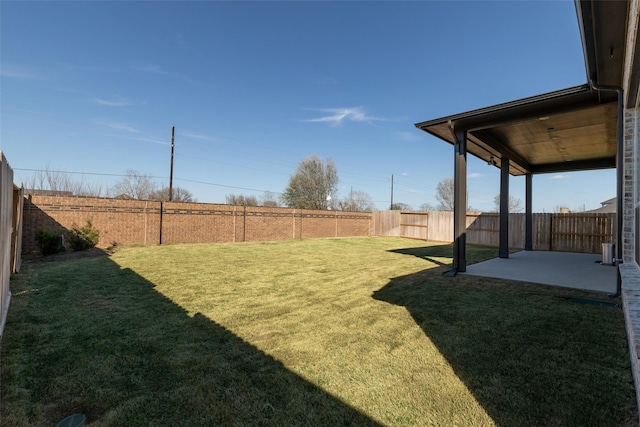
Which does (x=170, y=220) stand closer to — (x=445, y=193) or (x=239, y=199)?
(x=239, y=199)

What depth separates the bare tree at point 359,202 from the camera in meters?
34.9

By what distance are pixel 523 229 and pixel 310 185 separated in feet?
61.2

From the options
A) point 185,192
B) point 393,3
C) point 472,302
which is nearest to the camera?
point 472,302

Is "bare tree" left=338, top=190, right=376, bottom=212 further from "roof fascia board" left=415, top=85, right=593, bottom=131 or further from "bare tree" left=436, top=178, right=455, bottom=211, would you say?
"roof fascia board" left=415, top=85, right=593, bottom=131

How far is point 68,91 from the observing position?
13453mm

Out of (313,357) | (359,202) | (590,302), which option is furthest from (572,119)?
(359,202)

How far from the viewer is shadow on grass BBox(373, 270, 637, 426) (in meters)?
1.90

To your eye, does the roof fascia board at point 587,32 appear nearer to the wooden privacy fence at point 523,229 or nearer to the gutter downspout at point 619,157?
the gutter downspout at point 619,157

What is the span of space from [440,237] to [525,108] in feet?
38.2

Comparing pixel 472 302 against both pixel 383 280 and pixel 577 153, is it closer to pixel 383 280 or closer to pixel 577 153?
pixel 383 280

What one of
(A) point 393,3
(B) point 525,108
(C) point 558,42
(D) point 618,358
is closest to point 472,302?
(D) point 618,358

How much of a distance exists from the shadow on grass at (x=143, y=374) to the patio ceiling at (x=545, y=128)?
6129mm

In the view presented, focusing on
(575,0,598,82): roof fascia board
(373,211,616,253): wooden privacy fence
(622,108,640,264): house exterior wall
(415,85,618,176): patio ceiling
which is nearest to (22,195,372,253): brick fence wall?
(373,211,616,253): wooden privacy fence

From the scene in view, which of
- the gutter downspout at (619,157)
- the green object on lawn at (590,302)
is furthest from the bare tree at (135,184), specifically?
the gutter downspout at (619,157)
